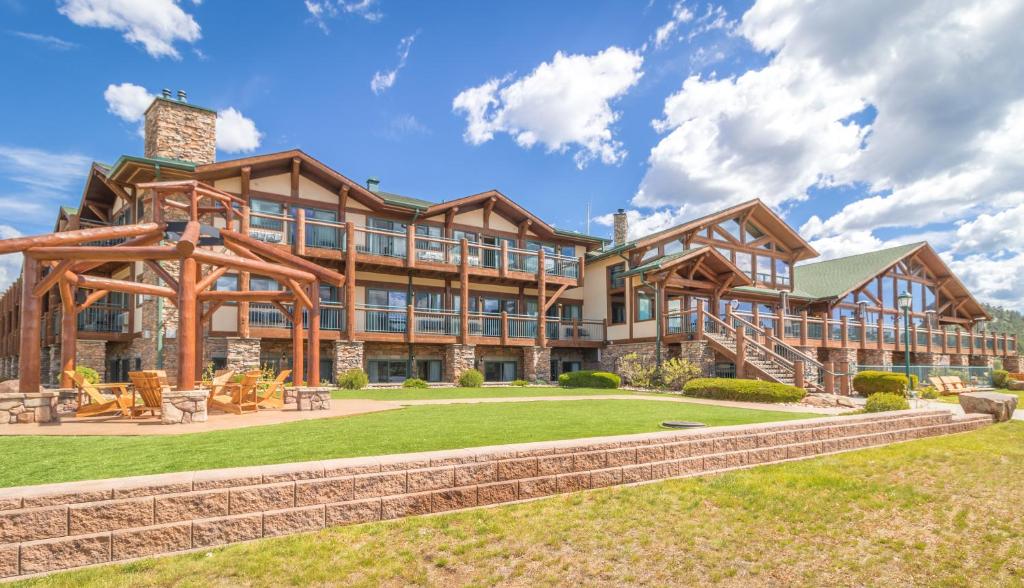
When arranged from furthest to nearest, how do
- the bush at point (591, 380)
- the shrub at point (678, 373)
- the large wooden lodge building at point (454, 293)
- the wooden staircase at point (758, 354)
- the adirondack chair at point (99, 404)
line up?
the bush at point (591, 380) → the shrub at point (678, 373) → the large wooden lodge building at point (454, 293) → the wooden staircase at point (758, 354) → the adirondack chair at point (99, 404)

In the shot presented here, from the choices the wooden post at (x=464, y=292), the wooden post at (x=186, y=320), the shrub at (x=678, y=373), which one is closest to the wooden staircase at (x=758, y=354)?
the shrub at (x=678, y=373)

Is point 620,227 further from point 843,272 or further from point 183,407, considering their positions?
point 183,407

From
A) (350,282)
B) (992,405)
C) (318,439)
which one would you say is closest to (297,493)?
(318,439)

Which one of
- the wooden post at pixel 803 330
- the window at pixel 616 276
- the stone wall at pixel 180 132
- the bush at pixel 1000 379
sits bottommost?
the bush at pixel 1000 379

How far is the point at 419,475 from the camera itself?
A: 18.7 feet

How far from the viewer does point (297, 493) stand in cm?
513

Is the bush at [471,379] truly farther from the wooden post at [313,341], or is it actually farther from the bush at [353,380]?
the wooden post at [313,341]

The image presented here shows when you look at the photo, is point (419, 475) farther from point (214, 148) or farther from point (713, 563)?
point (214, 148)

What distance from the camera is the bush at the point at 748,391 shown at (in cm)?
1552

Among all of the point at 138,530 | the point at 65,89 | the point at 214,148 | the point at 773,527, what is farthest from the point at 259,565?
the point at 214,148

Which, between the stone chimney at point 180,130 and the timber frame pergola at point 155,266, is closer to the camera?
the timber frame pergola at point 155,266

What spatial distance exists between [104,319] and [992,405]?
1132 inches

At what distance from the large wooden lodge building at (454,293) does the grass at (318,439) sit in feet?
28.0

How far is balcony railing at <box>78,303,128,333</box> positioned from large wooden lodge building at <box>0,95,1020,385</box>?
7 centimetres
